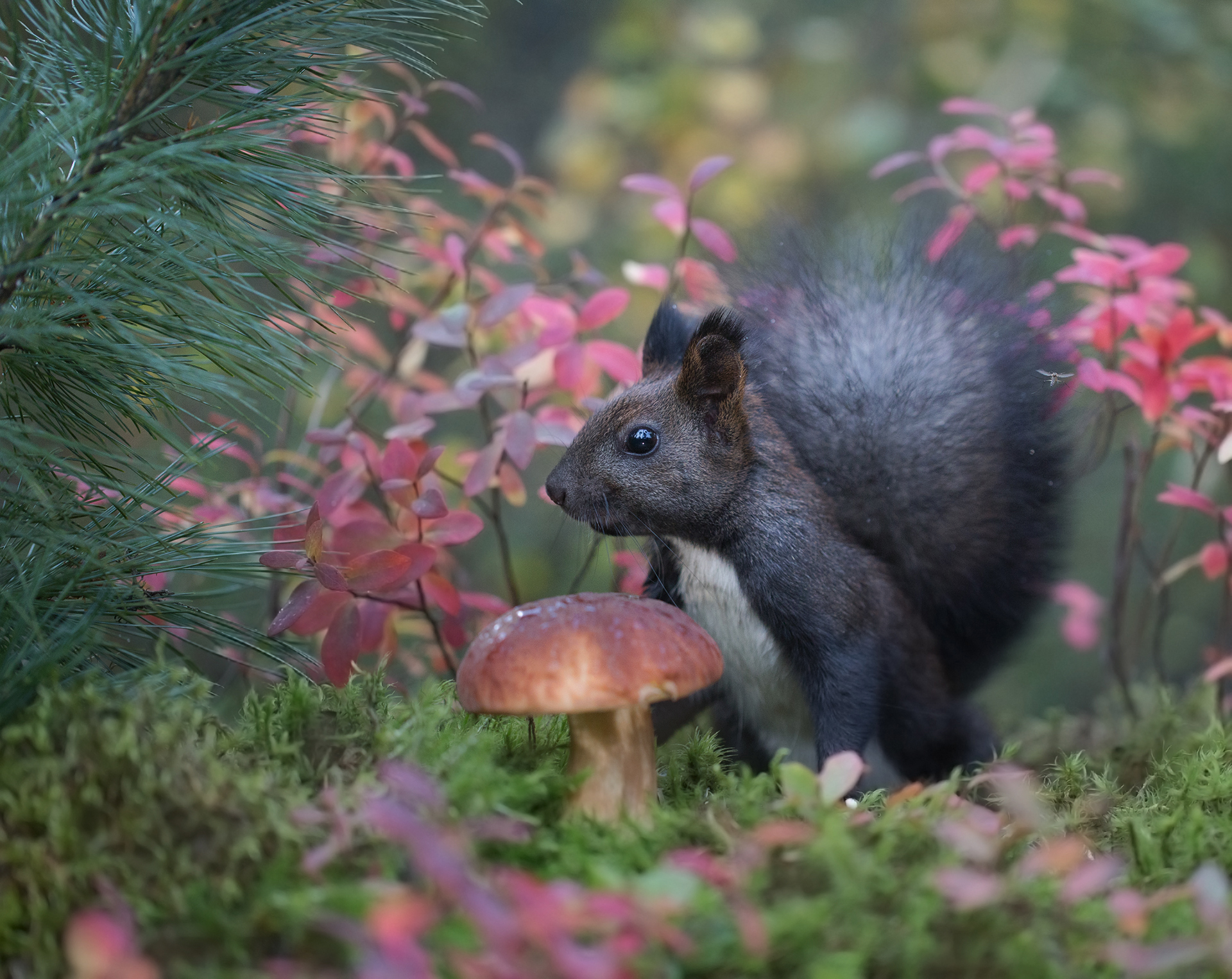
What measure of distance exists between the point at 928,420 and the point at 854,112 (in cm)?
284

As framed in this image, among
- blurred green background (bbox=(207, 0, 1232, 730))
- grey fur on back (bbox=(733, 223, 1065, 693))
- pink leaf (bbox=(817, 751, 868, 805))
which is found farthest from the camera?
blurred green background (bbox=(207, 0, 1232, 730))

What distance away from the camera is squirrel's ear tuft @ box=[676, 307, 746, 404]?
67.7 inches

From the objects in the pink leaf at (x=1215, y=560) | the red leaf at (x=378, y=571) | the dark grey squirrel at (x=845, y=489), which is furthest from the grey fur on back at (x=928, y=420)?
the red leaf at (x=378, y=571)

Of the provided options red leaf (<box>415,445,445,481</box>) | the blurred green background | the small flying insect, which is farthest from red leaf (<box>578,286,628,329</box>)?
the blurred green background

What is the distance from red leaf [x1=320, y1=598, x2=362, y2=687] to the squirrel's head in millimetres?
375

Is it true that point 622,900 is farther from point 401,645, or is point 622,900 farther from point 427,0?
point 401,645

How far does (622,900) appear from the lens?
3.03ft

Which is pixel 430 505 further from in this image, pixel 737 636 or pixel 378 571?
pixel 737 636

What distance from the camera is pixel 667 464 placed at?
179 cm

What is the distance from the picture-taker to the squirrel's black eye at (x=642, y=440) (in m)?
1.80

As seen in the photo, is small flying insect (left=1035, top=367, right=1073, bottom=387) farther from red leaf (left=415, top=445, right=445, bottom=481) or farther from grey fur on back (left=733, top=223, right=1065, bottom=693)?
red leaf (left=415, top=445, right=445, bottom=481)

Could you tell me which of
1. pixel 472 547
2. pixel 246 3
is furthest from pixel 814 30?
pixel 246 3

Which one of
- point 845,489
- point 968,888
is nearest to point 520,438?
point 845,489

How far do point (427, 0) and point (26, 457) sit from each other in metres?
0.91
